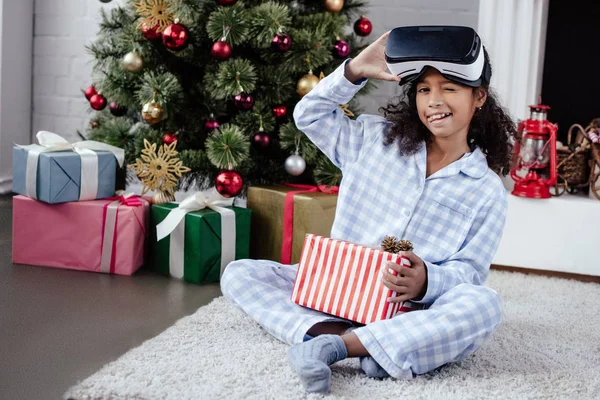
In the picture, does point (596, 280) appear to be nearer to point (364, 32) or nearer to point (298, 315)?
point (364, 32)

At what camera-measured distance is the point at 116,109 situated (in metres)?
2.36

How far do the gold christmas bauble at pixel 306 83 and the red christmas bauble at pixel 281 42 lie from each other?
3.9 inches

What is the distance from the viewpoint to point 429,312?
1.32 meters

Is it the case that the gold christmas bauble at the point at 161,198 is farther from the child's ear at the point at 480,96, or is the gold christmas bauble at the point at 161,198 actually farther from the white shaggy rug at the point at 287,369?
the child's ear at the point at 480,96

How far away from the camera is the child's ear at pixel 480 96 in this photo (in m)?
1.51

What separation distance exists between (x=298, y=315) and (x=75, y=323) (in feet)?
1.60

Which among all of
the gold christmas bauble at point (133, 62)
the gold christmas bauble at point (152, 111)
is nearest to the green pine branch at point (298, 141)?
the gold christmas bauble at point (152, 111)

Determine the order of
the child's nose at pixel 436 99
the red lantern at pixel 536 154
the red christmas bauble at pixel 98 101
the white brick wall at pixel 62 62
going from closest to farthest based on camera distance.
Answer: the child's nose at pixel 436 99 → the red lantern at pixel 536 154 → the red christmas bauble at pixel 98 101 → the white brick wall at pixel 62 62

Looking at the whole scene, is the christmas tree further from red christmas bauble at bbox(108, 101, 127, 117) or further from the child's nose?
the child's nose

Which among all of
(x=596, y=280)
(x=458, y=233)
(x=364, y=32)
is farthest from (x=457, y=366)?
(x=364, y=32)

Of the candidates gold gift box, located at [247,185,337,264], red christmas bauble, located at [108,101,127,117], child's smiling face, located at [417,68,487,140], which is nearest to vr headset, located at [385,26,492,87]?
child's smiling face, located at [417,68,487,140]

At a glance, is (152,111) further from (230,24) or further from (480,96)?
(480,96)

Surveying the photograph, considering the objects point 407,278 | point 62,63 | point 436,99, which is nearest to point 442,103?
point 436,99

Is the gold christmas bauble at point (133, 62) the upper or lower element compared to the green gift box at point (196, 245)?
upper
